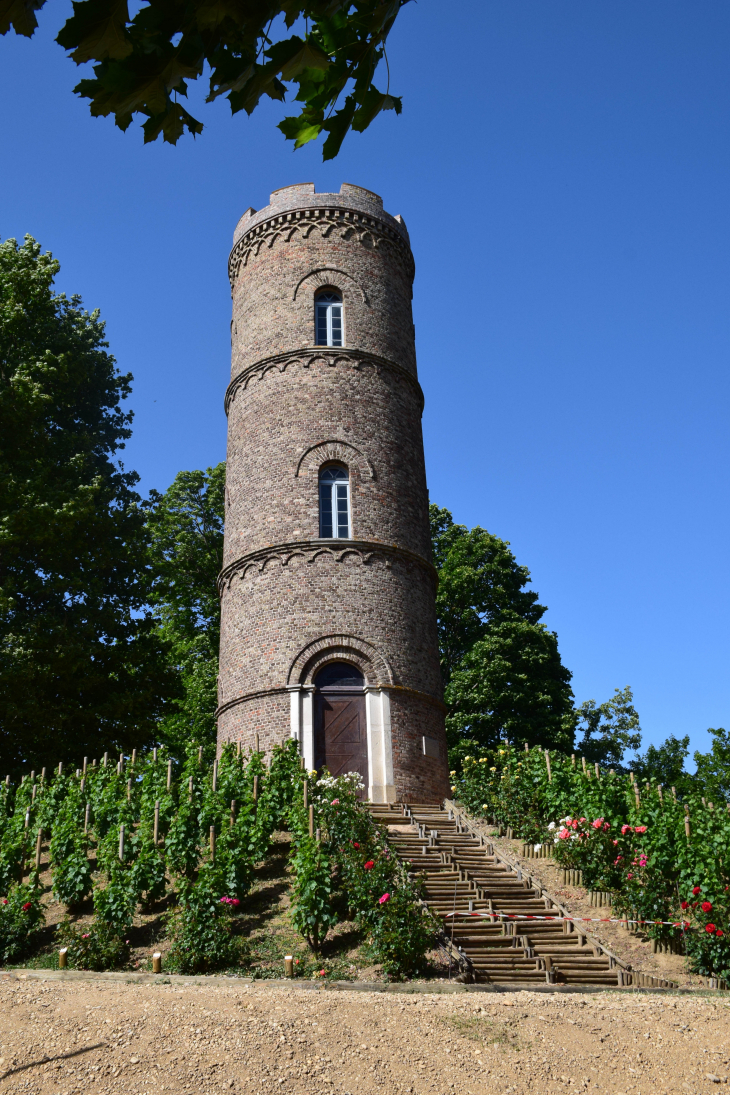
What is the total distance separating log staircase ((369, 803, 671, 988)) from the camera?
33.8 ft

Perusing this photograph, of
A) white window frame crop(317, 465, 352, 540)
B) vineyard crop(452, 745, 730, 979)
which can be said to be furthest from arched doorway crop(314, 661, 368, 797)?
white window frame crop(317, 465, 352, 540)

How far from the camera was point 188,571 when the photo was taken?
29406 millimetres

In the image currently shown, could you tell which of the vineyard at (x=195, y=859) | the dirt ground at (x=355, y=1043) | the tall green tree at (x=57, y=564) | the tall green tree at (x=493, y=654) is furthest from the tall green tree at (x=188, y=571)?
the dirt ground at (x=355, y=1043)

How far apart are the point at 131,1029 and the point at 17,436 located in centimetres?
1599

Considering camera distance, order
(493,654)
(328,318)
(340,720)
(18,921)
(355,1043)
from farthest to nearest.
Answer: (493,654) < (328,318) < (340,720) < (18,921) < (355,1043)

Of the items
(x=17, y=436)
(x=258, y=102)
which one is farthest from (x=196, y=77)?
(x=17, y=436)

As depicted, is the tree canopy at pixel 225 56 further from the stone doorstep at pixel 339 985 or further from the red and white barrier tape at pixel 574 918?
the red and white barrier tape at pixel 574 918

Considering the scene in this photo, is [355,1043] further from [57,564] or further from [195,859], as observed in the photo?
[57,564]

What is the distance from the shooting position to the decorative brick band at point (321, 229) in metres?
21.2

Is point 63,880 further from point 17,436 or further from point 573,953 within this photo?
point 17,436

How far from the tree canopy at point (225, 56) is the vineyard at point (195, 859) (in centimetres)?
819

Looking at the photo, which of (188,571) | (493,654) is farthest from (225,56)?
(188,571)

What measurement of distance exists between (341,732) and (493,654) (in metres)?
10.5

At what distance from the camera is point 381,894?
10.5 metres
